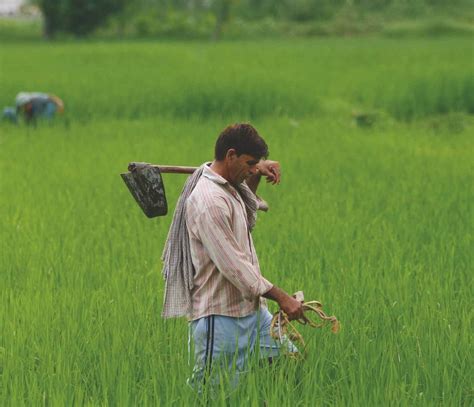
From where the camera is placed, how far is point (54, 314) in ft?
10.8

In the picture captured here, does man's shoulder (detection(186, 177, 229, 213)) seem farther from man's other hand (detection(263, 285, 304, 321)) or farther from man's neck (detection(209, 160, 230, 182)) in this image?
man's other hand (detection(263, 285, 304, 321))

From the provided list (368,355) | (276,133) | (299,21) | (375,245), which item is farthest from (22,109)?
(299,21)

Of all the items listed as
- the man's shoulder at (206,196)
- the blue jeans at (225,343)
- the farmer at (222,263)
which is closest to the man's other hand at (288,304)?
the farmer at (222,263)

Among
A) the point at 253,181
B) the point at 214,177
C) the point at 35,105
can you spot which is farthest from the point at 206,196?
the point at 35,105

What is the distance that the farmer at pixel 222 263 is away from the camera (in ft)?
7.75

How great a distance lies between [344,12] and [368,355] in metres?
37.2

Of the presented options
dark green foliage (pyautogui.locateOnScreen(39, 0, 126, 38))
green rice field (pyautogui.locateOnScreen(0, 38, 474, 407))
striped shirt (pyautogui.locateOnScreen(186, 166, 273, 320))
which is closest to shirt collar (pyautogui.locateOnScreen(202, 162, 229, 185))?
striped shirt (pyautogui.locateOnScreen(186, 166, 273, 320))

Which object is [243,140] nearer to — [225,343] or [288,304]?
[288,304]

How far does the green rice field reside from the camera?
263 centimetres

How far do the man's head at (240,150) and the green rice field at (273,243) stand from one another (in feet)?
1.80

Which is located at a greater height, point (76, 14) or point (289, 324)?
point (289, 324)

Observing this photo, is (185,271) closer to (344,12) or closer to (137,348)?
(137,348)

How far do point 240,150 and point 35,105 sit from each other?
22.9ft

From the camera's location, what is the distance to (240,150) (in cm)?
239
